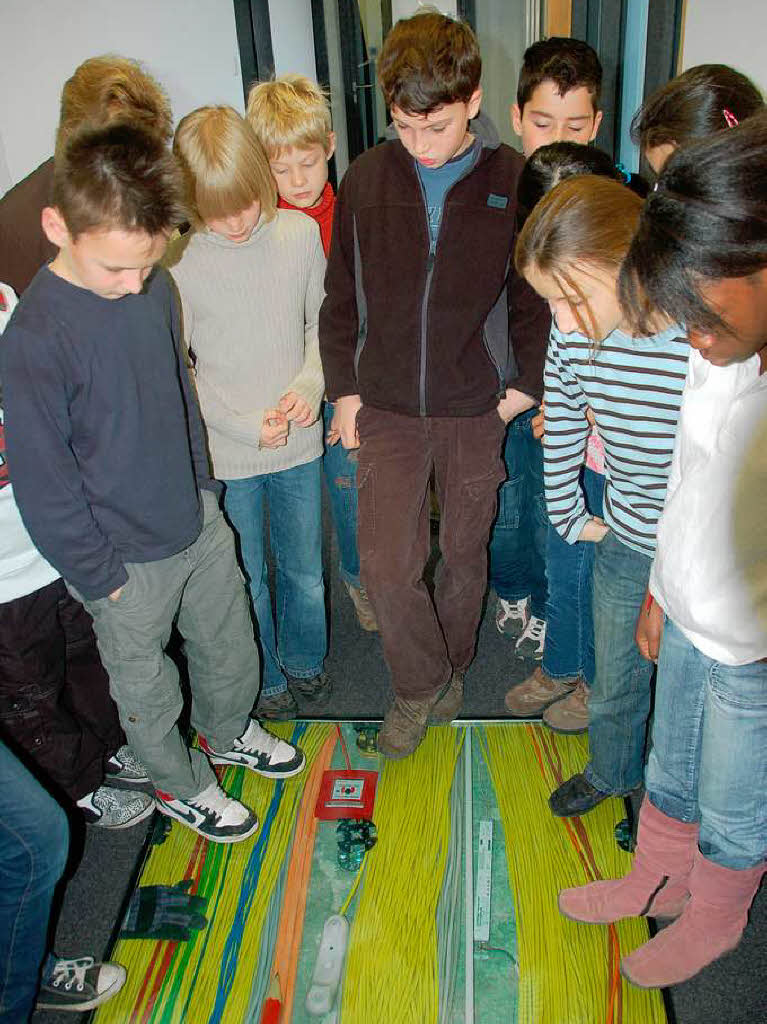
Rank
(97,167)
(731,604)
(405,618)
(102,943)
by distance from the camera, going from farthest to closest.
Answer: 1. (405,618)
2. (102,943)
3. (97,167)
4. (731,604)

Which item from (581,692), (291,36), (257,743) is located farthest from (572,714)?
(291,36)

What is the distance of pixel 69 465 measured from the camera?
1.26 m

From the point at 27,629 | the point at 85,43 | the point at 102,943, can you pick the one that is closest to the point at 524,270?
the point at 27,629

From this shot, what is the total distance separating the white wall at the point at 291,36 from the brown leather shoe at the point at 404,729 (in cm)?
358

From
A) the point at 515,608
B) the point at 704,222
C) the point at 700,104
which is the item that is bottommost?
the point at 515,608

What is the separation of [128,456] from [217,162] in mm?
581

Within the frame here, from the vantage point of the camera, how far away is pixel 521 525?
6.67 feet

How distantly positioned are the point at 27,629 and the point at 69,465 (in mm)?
361

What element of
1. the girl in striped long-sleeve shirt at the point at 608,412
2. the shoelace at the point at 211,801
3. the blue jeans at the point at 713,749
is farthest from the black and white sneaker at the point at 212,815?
the blue jeans at the point at 713,749

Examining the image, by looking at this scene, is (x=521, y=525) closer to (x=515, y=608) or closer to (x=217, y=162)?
(x=515, y=608)

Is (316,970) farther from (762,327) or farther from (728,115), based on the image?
(728,115)

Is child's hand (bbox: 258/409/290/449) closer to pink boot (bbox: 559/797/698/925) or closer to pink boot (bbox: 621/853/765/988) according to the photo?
pink boot (bbox: 559/797/698/925)

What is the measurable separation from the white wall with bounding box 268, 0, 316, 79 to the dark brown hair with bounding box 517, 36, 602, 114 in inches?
111

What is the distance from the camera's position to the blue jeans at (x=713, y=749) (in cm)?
112
